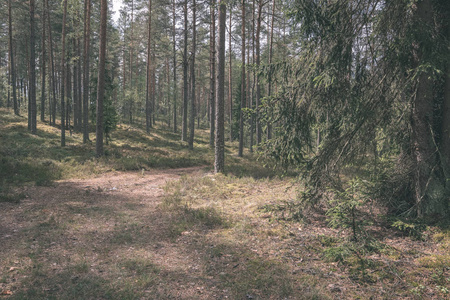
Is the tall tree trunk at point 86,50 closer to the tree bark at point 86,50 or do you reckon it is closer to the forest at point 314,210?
the tree bark at point 86,50

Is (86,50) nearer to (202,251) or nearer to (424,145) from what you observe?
(202,251)

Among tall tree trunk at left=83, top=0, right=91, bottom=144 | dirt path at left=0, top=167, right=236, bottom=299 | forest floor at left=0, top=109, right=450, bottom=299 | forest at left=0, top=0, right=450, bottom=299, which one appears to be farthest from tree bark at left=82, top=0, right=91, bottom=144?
dirt path at left=0, top=167, right=236, bottom=299

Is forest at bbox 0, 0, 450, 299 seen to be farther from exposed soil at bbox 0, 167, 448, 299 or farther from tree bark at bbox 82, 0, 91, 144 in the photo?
tree bark at bbox 82, 0, 91, 144

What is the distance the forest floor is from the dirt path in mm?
20

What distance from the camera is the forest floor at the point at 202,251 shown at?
3857 mm

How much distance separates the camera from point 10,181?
9680mm

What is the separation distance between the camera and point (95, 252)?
4.99 m

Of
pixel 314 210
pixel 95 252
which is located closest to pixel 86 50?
pixel 95 252

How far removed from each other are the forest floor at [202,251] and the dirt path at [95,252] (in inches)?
0.8

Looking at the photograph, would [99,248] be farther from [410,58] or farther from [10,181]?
[410,58]

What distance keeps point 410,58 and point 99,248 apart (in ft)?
25.9

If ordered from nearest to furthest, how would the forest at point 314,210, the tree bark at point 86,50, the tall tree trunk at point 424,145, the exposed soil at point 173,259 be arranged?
the exposed soil at point 173,259 → the forest at point 314,210 → the tall tree trunk at point 424,145 → the tree bark at point 86,50

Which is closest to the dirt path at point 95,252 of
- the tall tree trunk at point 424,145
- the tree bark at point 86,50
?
the tall tree trunk at point 424,145

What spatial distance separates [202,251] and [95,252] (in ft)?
6.96
